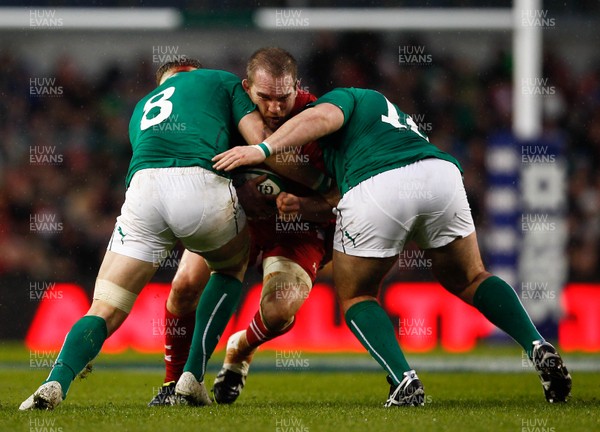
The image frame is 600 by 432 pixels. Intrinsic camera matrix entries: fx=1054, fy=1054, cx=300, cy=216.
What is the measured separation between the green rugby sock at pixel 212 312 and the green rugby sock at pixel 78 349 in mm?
638

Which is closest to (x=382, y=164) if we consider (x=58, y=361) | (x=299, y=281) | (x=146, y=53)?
(x=299, y=281)

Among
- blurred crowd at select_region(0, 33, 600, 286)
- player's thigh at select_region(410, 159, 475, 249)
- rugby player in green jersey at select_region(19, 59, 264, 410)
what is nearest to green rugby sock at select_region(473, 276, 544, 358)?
player's thigh at select_region(410, 159, 475, 249)

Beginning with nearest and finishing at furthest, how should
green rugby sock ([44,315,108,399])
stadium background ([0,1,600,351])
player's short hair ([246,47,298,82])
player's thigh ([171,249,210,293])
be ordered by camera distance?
green rugby sock ([44,315,108,399])
player's short hair ([246,47,298,82])
player's thigh ([171,249,210,293])
stadium background ([0,1,600,351])

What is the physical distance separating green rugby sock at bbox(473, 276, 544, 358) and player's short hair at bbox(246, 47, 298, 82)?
1.33m

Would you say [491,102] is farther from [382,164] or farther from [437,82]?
[382,164]

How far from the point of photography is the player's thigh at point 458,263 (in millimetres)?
4848

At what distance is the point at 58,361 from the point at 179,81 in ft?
4.77

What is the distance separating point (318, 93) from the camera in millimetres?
11922

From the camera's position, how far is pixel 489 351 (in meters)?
9.93

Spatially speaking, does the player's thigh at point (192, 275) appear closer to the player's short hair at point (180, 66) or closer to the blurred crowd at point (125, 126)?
the player's short hair at point (180, 66)

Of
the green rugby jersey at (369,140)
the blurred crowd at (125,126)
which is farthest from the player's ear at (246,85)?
the blurred crowd at (125,126)

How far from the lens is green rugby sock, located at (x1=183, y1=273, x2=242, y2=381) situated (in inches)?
200

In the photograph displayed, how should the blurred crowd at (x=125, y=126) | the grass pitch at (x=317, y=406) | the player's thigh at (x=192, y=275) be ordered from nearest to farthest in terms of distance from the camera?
the grass pitch at (x=317, y=406), the player's thigh at (x=192, y=275), the blurred crowd at (x=125, y=126)

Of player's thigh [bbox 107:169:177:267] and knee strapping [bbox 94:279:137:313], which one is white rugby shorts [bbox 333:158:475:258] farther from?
knee strapping [bbox 94:279:137:313]
